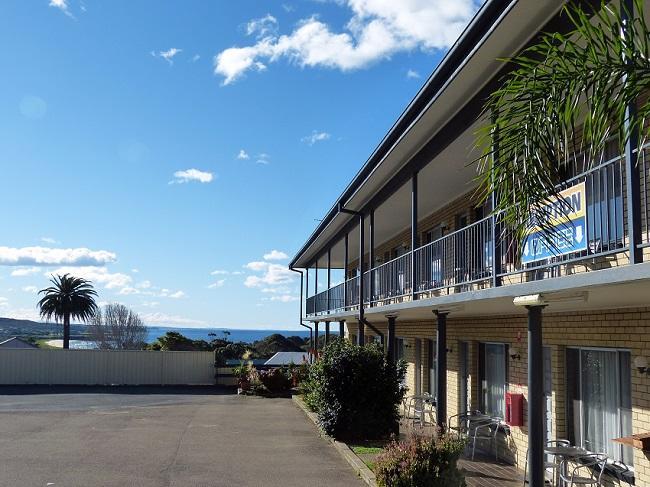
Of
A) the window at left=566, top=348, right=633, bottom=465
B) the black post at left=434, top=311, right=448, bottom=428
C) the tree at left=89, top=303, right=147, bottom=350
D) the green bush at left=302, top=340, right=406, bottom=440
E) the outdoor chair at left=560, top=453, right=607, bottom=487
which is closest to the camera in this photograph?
the outdoor chair at left=560, top=453, right=607, bottom=487

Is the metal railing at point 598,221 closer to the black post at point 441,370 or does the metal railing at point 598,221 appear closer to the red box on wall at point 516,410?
the black post at point 441,370

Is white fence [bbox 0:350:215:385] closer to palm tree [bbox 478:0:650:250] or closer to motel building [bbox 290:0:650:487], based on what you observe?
motel building [bbox 290:0:650:487]

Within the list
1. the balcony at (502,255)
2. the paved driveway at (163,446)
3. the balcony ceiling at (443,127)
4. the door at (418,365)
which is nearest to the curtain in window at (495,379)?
the balcony at (502,255)

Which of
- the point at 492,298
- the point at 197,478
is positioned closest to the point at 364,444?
the point at 197,478

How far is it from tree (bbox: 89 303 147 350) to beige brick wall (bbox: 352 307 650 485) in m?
58.5

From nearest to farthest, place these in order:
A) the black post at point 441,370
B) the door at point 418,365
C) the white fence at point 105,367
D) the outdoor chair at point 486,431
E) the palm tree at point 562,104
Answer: the palm tree at point 562,104, the black post at point 441,370, the outdoor chair at point 486,431, the door at point 418,365, the white fence at point 105,367

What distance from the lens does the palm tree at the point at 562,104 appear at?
13.9 feet

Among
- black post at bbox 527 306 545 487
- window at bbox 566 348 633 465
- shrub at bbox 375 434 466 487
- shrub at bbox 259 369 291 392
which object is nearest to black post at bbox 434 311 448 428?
window at bbox 566 348 633 465

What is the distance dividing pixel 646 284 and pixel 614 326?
11.7ft

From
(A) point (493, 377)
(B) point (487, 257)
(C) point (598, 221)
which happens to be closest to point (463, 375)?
(A) point (493, 377)

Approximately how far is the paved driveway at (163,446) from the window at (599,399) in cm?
333

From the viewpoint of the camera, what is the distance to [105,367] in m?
33.6

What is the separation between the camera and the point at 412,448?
8.59 m

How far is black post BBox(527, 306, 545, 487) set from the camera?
7.87 metres
